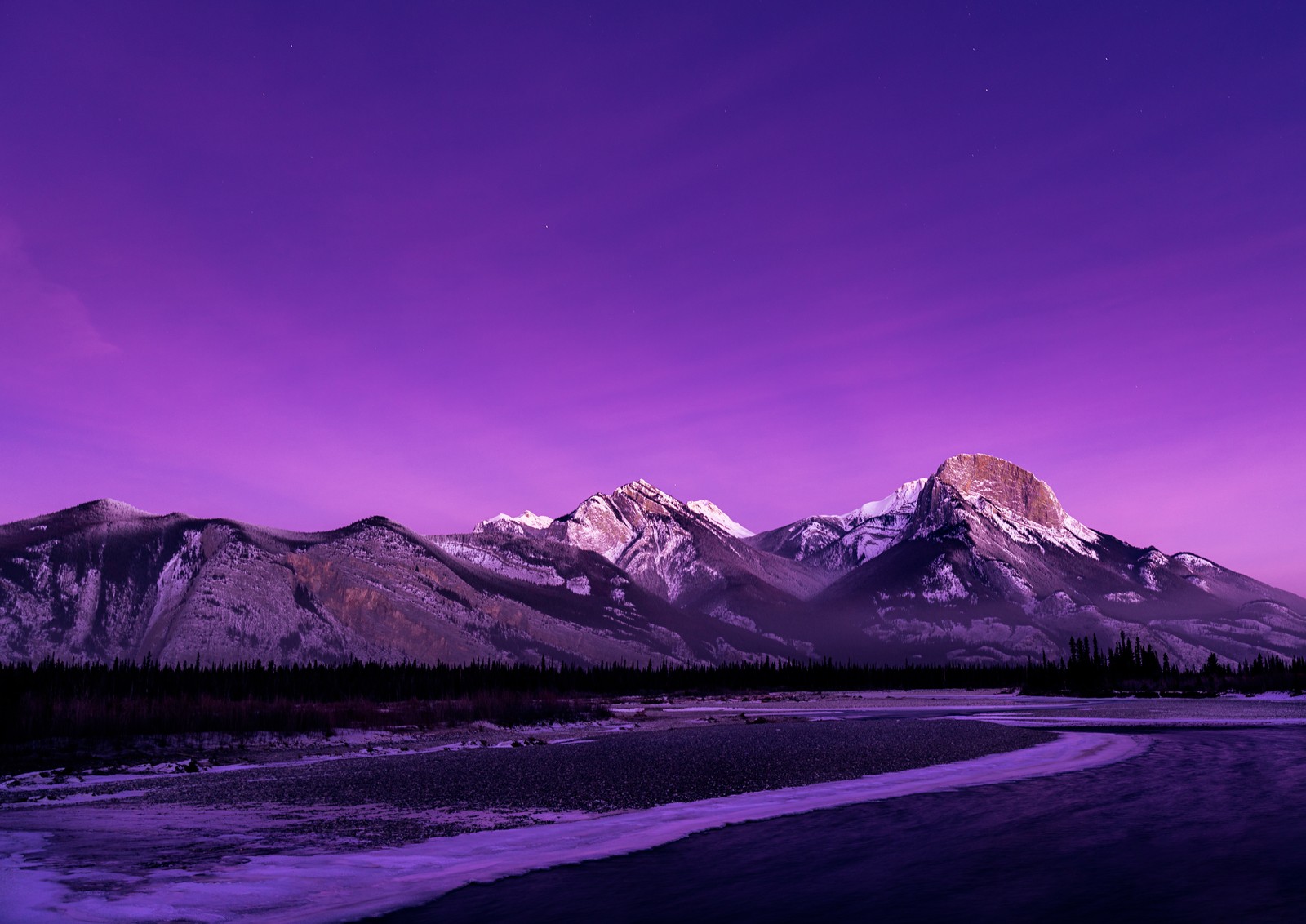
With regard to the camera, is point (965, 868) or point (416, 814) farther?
point (416, 814)

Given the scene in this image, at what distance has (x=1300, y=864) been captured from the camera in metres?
16.3

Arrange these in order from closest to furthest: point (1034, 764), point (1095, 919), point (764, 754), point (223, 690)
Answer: point (1095, 919) < point (1034, 764) < point (764, 754) < point (223, 690)

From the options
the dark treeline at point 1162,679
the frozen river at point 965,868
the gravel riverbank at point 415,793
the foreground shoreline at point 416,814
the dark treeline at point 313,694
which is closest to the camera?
the frozen river at point 965,868

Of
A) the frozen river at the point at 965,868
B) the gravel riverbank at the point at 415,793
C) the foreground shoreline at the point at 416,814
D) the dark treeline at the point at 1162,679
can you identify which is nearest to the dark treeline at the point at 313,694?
the dark treeline at the point at 1162,679

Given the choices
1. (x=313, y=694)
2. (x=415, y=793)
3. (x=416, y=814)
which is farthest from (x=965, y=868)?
(x=313, y=694)

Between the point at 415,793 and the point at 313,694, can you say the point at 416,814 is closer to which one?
the point at 415,793

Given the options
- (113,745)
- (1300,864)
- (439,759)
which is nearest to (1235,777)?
(1300,864)

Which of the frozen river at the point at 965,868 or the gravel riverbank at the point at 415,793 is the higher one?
the frozen river at the point at 965,868

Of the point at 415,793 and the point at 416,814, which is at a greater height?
the point at 416,814

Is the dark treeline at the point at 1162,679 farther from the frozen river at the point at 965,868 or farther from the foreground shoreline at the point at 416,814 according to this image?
the frozen river at the point at 965,868

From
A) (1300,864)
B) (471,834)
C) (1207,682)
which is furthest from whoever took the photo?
(1207,682)

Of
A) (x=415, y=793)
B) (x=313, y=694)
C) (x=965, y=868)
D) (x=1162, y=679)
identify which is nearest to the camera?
(x=965, y=868)

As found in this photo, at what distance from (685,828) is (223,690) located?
11043 cm

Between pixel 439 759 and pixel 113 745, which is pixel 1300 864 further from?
pixel 113 745
